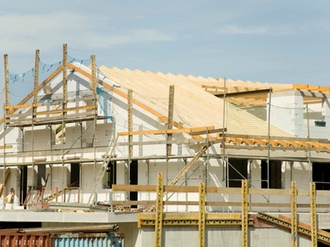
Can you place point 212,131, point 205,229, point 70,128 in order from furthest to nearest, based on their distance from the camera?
point 70,128 < point 212,131 < point 205,229

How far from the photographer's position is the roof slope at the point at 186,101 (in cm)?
4350

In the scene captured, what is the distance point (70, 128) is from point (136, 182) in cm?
573

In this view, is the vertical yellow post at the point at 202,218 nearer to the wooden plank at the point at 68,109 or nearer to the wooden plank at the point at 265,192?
the wooden plank at the point at 265,192

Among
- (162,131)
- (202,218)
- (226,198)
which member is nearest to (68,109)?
(162,131)

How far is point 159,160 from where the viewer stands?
140 ft

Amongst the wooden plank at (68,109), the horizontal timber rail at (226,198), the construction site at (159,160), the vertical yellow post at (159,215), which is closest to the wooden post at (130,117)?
the construction site at (159,160)

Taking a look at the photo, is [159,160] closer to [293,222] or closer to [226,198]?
[226,198]

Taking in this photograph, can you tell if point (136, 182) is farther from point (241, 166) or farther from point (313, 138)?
point (313, 138)

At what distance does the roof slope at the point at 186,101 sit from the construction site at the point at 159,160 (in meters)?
0.11

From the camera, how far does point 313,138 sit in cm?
4419

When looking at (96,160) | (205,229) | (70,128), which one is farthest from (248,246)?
(70,128)

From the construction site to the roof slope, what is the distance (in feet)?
0.35

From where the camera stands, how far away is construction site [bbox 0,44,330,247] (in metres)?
35.3

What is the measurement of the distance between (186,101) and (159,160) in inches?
192
